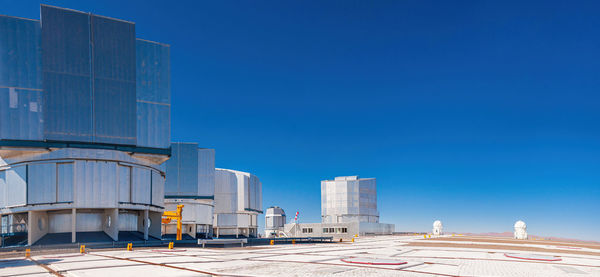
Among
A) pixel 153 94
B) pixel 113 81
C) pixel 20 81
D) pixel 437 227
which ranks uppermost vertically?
pixel 113 81

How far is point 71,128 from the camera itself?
4925 cm

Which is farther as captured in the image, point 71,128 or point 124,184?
point 124,184

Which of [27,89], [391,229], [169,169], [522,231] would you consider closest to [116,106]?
[27,89]

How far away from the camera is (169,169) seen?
270 feet

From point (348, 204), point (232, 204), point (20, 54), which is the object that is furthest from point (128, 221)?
point (348, 204)

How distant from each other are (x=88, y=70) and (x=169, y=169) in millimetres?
34784

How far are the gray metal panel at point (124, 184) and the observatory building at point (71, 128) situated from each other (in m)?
0.12

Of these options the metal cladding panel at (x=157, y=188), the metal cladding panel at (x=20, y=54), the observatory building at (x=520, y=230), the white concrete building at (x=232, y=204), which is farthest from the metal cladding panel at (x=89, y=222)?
the observatory building at (x=520, y=230)

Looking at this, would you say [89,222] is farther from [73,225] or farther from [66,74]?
[66,74]

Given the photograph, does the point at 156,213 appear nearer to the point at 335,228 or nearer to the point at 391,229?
the point at 335,228

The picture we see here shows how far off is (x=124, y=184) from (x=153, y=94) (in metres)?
11.9

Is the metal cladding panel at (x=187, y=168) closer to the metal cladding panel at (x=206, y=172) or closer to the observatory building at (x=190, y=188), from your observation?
the observatory building at (x=190, y=188)

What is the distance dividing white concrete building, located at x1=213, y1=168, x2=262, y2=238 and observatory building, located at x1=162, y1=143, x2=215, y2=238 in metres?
9.45

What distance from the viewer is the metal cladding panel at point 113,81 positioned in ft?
167
